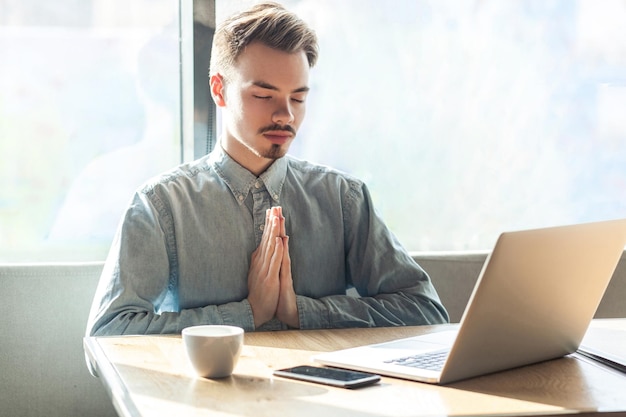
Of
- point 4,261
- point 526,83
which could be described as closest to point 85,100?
point 4,261

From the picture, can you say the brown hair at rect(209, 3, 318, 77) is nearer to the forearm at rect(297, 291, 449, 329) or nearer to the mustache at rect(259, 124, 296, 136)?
the mustache at rect(259, 124, 296, 136)

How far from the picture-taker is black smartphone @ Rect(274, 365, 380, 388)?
50.6 inches

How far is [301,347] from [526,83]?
1.66 m

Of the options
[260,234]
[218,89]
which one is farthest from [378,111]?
[260,234]

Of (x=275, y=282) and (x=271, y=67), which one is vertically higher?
(x=271, y=67)

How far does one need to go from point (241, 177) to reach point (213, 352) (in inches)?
34.5

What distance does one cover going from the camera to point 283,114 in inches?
81.6

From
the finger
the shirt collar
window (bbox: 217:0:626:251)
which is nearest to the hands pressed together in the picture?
the finger

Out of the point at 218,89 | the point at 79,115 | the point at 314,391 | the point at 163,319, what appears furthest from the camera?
the point at 79,115

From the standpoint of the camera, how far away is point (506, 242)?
1.25 m

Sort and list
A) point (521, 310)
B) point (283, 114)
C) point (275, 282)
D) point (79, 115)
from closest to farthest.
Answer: point (521, 310)
point (275, 282)
point (283, 114)
point (79, 115)

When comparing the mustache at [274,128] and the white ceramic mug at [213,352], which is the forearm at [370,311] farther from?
the white ceramic mug at [213,352]

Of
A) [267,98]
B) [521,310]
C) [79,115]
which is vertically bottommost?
[521,310]

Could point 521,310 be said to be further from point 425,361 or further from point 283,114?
point 283,114
